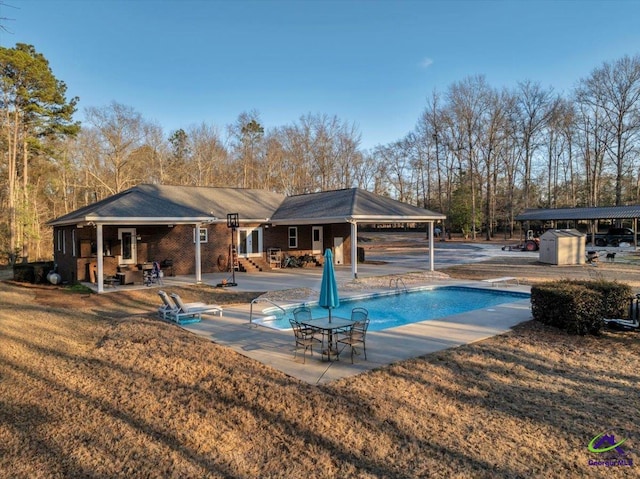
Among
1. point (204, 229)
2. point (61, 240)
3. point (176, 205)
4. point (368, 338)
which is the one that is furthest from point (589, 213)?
point (61, 240)

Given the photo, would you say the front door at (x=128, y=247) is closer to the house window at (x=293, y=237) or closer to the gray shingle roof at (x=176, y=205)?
the gray shingle roof at (x=176, y=205)

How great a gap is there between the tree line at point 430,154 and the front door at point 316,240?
21.3 metres

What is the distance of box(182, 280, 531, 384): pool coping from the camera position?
6582 mm

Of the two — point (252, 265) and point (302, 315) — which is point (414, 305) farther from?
A: point (252, 265)

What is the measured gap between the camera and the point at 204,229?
1978 cm

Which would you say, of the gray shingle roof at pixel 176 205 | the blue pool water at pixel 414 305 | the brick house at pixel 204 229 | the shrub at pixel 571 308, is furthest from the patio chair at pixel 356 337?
the gray shingle roof at pixel 176 205

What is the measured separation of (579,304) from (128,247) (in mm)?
16377

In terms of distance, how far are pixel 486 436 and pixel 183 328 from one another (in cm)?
707

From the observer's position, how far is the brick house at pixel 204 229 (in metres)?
16.5

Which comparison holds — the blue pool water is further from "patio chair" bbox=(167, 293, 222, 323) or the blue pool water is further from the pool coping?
"patio chair" bbox=(167, 293, 222, 323)

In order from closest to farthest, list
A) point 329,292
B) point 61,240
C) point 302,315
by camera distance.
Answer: point 302,315 < point 329,292 < point 61,240

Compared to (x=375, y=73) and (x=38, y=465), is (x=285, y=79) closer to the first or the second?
(x=375, y=73)

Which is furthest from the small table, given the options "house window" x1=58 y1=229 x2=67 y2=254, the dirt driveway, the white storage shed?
the white storage shed

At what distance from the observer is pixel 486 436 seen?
14.2 ft
